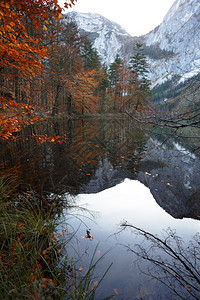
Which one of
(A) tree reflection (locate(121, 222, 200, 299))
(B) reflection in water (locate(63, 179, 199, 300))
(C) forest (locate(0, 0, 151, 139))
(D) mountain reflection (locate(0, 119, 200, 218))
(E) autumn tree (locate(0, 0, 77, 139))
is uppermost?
(C) forest (locate(0, 0, 151, 139))

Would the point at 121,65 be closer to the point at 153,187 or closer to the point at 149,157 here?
the point at 149,157

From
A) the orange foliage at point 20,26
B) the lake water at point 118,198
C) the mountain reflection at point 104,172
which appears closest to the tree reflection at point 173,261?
the lake water at point 118,198

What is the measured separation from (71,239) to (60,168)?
3.70 m

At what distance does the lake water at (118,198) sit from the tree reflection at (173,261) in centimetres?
5

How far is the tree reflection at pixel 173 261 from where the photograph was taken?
212cm

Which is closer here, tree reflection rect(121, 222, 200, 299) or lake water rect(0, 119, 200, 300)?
tree reflection rect(121, 222, 200, 299)

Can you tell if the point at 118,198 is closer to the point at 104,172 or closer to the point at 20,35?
the point at 104,172

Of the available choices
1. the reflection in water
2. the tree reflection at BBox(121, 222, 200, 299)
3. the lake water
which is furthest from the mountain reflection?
the tree reflection at BBox(121, 222, 200, 299)

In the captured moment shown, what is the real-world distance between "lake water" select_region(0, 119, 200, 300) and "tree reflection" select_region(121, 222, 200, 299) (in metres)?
0.05

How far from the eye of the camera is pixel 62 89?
1911 centimetres

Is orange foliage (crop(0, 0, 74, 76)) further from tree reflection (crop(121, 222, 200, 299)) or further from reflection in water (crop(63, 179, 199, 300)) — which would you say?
tree reflection (crop(121, 222, 200, 299))

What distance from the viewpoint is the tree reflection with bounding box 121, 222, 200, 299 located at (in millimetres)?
2115

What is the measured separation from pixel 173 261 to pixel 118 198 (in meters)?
2.35

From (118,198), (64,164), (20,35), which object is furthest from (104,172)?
(20,35)
